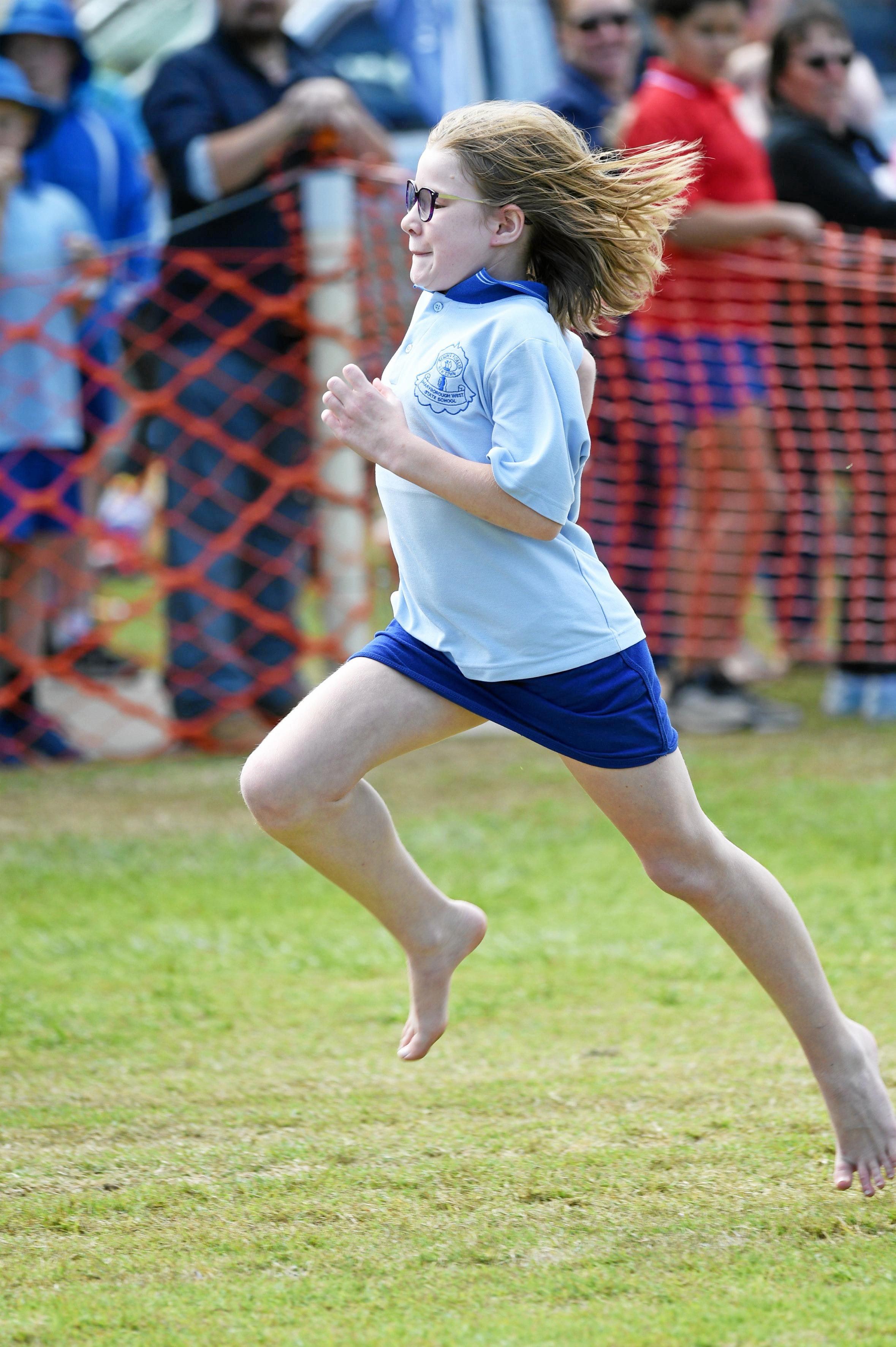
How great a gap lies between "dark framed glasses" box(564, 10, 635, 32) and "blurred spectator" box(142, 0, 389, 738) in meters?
0.87

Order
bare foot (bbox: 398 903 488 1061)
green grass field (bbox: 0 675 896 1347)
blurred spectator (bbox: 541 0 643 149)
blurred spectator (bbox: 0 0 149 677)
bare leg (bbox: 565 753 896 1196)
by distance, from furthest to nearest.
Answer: blurred spectator (bbox: 0 0 149 677) < blurred spectator (bbox: 541 0 643 149) < bare foot (bbox: 398 903 488 1061) < bare leg (bbox: 565 753 896 1196) < green grass field (bbox: 0 675 896 1347)

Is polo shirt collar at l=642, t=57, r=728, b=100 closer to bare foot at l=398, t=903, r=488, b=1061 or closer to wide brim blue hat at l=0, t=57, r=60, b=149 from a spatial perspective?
wide brim blue hat at l=0, t=57, r=60, b=149

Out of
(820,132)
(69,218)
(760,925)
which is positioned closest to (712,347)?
(820,132)

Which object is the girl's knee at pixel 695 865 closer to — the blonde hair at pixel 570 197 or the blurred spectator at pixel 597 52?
the blonde hair at pixel 570 197

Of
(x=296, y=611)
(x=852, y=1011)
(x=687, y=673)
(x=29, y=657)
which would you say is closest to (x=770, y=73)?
(x=687, y=673)

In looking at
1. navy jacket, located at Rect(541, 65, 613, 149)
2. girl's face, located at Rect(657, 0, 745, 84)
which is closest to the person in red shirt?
girl's face, located at Rect(657, 0, 745, 84)

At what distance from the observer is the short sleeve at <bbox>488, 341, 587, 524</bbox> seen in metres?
2.16

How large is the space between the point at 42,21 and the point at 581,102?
1.99 m

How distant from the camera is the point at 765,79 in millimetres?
6504

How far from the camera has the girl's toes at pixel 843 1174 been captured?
224 centimetres

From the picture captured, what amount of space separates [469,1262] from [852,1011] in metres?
1.16

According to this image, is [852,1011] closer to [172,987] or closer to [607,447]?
[172,987]

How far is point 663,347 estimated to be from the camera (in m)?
5.97

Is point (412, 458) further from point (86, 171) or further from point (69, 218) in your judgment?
point (86, 171)
